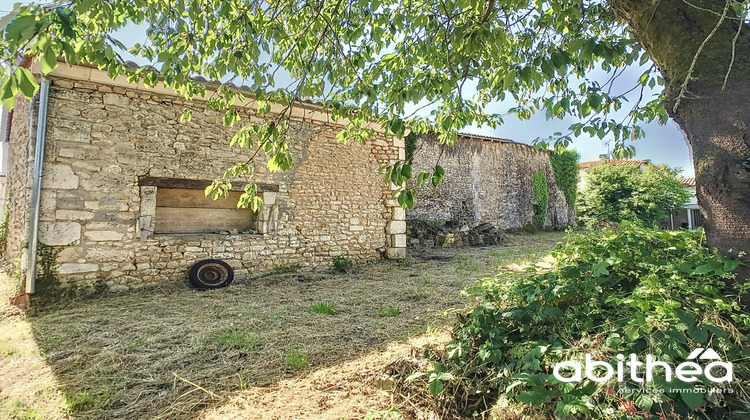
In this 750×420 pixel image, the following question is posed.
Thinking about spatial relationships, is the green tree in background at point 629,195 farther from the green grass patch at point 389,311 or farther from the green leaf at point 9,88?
the green leaf at point 9,88

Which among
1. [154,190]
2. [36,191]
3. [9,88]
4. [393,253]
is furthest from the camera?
[393,253]

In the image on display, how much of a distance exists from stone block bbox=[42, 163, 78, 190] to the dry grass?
4.88ft

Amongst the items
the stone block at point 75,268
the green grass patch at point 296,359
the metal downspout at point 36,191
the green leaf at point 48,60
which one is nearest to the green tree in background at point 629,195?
the green grass patch at point 296,359

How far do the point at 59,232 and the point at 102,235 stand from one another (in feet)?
1.42

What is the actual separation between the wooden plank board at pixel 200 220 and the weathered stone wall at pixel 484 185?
705 cm

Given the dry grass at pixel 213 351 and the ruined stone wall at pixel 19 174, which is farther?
the ruined stone wall at pixel 19 174

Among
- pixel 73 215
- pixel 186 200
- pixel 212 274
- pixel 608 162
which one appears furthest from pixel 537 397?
pixel 608 162

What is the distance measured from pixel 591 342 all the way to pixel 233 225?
17.8ft

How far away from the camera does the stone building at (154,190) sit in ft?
14.6

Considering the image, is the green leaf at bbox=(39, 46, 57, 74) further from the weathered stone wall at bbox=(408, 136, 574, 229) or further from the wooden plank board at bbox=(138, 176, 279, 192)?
the weathered stone wall at bbox=(408, 136, 574, 229)

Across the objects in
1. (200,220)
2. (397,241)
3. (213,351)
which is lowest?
(213,351)

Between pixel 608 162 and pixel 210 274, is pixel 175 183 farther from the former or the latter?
pixel 608 162

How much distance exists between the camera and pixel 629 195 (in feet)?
42.6

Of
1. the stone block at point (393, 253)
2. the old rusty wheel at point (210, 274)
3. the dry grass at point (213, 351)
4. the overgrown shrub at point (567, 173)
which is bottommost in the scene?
the dry grass at point (213, 351)
